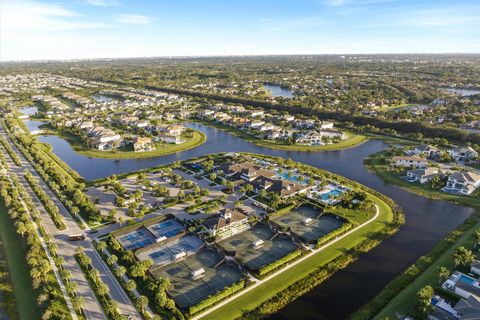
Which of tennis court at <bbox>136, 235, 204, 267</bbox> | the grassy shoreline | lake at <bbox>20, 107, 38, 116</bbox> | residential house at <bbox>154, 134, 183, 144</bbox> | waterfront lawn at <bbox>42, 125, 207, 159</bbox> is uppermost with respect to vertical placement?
lake at <bbox>20, 107, 38, 116</bbox>

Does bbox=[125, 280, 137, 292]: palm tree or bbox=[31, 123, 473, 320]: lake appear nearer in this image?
bbox=[125, 280, 137, 292]: palm tree

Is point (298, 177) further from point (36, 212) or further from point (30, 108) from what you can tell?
point (30, 108)

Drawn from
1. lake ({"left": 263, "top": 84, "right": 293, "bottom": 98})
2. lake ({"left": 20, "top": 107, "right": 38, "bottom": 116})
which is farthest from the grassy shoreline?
lake ({"left": 20, "top": 107, "right": 38, "bottom": 116})

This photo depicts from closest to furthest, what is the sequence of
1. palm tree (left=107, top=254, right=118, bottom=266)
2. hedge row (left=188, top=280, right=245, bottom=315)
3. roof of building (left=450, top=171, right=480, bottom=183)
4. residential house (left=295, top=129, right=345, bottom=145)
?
hedge row (left=188, top=280, right=245, bottom=315) → palm tree (left=107, top=254, right=118, bottom=266) → roof of building (left=450, top=171, right=480, bottom=183) → residential house (left=295, top=129, right=345, bottom=145)

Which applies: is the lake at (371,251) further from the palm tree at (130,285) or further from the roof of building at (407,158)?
the palm tree at (130,285)

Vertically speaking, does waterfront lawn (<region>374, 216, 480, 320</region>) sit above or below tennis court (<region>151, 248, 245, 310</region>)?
below

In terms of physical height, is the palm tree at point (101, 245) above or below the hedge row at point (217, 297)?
above

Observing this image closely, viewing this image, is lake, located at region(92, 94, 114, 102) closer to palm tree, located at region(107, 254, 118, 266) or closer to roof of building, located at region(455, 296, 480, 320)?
palm tree, located at region(107, 254, 118, 266)

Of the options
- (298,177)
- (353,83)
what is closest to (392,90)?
(353,83)

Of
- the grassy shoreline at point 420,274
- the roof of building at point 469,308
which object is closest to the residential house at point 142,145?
the grassy shoreline at point 420,274
